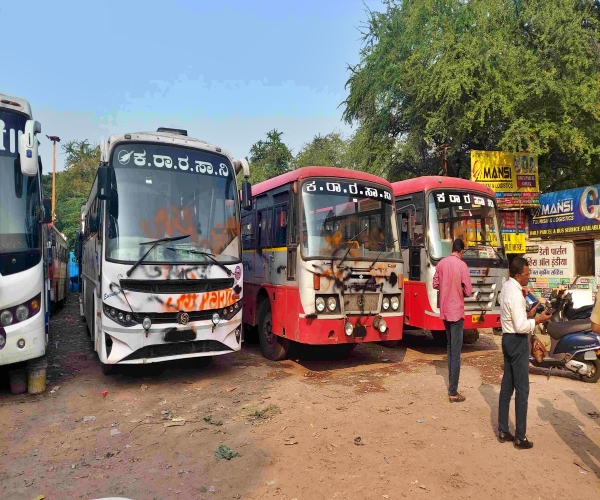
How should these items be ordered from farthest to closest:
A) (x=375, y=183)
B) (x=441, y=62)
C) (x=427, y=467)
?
(x=441, y=62) → (x=375, y=183) → (x=427, y=467)

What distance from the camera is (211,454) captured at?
4.66 meters

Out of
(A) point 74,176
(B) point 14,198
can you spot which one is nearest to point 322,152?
(A) point 74,176

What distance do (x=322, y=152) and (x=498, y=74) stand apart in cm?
2763

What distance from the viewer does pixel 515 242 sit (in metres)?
16.7

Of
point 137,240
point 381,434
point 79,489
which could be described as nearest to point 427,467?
point 381,434

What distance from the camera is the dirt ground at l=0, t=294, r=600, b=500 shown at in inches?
159

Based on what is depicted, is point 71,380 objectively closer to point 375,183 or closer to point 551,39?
point 375,183

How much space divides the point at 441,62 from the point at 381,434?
13.5m

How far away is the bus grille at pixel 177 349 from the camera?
6.39 meters

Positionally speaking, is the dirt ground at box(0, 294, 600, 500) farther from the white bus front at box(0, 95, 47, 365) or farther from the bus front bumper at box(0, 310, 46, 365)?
the white bus front at box(0, 95, 47, 365)

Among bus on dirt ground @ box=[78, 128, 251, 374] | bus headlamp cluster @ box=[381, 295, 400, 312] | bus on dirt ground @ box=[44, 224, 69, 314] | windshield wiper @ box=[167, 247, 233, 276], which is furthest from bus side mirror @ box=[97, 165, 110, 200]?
bus headlamp cluster @ box=[381, 295, 400, 312]

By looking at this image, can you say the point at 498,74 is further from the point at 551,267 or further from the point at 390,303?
→ the point at 390,303

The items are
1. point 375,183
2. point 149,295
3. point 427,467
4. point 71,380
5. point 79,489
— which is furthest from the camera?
point 375,183

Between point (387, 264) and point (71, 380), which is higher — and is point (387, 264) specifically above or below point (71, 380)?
above
